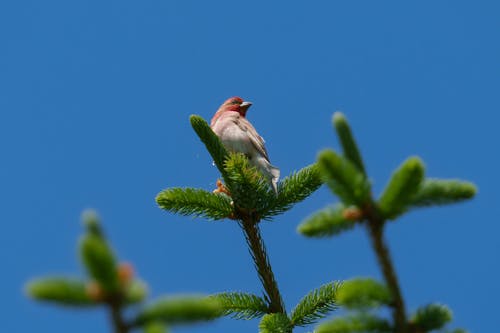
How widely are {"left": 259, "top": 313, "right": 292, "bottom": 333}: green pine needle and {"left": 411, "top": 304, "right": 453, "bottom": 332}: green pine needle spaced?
1.54 m

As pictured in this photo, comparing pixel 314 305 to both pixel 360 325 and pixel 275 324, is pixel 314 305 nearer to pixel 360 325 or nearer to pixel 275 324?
pixel 275 324

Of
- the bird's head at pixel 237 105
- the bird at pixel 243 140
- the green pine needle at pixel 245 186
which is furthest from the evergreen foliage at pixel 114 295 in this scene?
the bird's head at pixel 237 105

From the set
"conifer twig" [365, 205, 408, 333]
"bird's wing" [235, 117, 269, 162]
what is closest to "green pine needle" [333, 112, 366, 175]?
"conifer twig" [365, 205, 408, 333]

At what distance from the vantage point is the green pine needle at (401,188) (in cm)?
275

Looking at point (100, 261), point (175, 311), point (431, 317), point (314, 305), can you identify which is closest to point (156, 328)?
point (175, 311)

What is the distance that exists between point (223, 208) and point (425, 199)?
7.90 ft

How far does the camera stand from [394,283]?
9.05 feet

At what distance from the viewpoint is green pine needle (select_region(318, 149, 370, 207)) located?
8.92 ft

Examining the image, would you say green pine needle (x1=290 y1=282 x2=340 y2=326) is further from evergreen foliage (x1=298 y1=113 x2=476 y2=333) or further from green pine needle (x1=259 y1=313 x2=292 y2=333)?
evergreen foliage (x1=298 y1=113 x2=476 y2=333)

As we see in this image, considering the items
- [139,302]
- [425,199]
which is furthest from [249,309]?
[139,302]

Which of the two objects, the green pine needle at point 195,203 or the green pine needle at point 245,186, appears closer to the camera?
the green pine needle at point 195,203

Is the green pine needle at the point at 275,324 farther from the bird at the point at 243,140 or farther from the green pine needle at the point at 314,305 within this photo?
the bird at the point at 243,140

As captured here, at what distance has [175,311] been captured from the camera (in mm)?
1997

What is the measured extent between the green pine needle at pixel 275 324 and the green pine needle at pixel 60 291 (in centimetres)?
237
